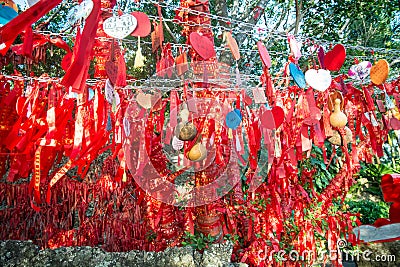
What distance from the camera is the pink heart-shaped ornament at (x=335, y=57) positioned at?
185cm

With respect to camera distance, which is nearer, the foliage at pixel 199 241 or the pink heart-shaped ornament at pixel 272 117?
the pink heart-shaped ornament at pixel 272 117

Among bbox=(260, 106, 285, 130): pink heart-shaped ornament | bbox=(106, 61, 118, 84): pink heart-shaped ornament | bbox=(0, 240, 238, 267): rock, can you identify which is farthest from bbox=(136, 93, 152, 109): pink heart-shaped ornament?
bbox=(0, 240, 238, 267): rock

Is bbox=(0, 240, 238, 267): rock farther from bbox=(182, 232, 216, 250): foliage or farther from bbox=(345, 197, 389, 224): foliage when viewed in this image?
bbox=(345, 197, 389, 224): foliage

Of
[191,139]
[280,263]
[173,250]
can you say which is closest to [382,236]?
[173,250]

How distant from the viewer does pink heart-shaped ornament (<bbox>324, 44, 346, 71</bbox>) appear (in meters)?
1.85

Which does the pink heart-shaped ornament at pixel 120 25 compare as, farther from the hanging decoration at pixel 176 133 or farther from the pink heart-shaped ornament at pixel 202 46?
the pink heart-shaped ornament at pixel 202 46

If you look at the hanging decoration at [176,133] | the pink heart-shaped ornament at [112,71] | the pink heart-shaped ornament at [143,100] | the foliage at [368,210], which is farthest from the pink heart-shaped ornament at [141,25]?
the foliage at [368,210]

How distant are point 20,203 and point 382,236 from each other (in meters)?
4.62

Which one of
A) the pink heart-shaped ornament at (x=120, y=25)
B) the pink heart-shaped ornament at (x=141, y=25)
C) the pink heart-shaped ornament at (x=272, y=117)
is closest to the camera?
the pink heart-shaped ornament at (x=120, y=25)

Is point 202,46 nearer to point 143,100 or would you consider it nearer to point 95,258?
point 143,100

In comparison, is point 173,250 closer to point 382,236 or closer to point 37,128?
point 382,236

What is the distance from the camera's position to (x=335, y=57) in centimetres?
188

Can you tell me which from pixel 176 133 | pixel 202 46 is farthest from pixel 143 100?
pixel 202 46

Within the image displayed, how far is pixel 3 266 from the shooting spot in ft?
5.23
